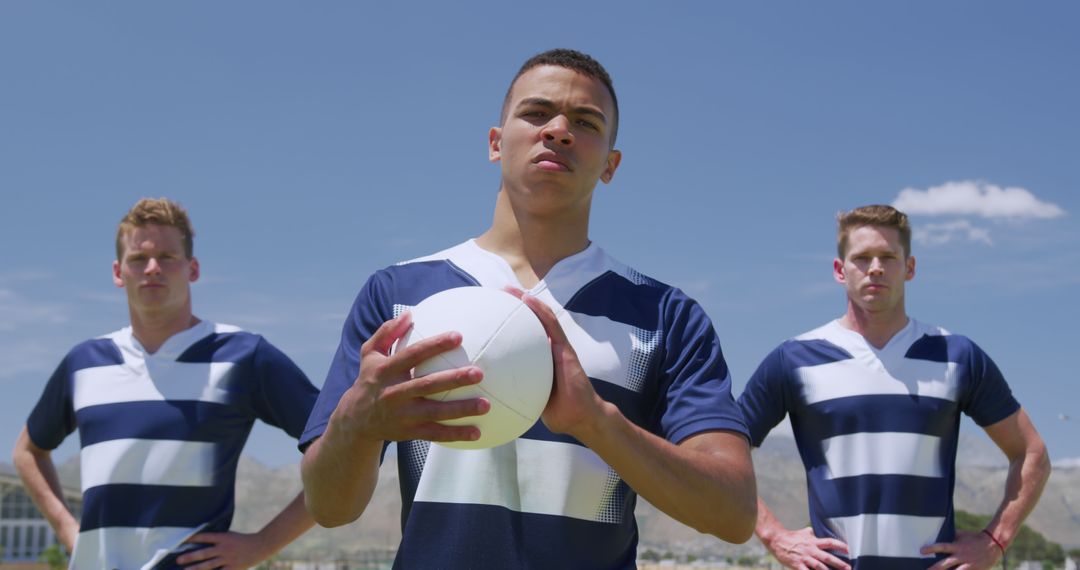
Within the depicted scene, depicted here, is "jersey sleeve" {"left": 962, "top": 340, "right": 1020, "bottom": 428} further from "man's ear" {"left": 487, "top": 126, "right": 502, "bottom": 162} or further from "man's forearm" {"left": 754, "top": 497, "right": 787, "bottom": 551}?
"man's ear" {"left": 487, "top": 126, "right": 502, "bottom": 162}

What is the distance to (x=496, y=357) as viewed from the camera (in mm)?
Answer: 3225

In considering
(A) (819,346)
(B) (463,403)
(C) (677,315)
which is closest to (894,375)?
(A) (819,346)

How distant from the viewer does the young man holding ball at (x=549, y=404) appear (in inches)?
142

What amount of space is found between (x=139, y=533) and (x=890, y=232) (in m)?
5.35

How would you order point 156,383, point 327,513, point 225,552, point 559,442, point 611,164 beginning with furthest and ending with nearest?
point 156,383, point 225,552, point 611,164, point 559,442, point 327,513

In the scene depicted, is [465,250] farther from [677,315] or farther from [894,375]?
[894,375]

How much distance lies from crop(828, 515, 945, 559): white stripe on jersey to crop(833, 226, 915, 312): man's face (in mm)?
1476

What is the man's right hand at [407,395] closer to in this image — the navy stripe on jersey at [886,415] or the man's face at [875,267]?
the navy stripe on jersey at [886,415]

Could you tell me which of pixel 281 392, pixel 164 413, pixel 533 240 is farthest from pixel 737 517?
pixel 164 413

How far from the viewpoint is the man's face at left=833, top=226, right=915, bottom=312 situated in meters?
8.14

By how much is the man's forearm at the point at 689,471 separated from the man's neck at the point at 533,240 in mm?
932

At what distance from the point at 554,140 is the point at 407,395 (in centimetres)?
138

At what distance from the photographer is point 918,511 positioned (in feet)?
25.3

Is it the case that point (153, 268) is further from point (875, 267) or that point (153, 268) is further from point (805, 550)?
point (875, 267)
